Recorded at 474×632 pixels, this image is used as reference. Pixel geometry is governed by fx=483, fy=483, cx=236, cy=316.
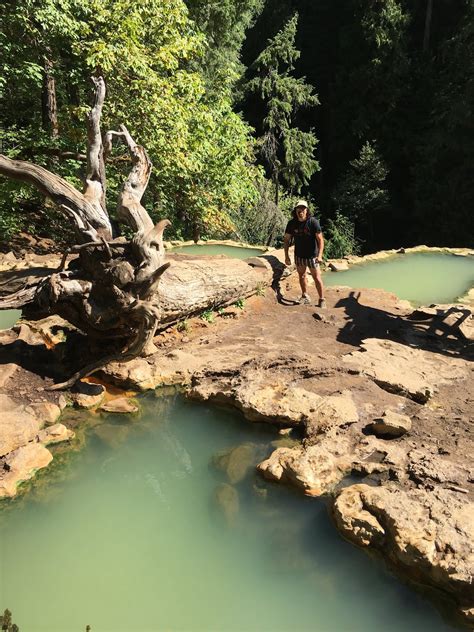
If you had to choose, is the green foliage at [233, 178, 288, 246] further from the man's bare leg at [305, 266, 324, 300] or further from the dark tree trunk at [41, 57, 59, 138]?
the man's bare leg at [305, 266, 324, 300]

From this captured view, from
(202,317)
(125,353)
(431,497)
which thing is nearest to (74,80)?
(202,317)

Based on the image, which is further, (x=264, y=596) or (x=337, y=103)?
(x=337, y=103)

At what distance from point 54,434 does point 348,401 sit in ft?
7.89

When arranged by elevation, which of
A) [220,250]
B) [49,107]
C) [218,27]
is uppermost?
[218,27]

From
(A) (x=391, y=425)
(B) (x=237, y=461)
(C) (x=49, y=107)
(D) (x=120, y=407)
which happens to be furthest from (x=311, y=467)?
(C) (x=49, y=107)

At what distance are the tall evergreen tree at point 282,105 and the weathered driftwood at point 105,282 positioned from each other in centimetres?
1311

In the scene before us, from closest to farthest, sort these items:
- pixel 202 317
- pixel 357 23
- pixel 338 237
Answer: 1. pixel 202 317
2. pixel 338 237
3. pixel 357 23

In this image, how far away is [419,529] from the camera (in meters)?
2.74

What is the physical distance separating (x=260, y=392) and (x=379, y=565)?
1.76 meters

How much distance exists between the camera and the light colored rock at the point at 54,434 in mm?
3752

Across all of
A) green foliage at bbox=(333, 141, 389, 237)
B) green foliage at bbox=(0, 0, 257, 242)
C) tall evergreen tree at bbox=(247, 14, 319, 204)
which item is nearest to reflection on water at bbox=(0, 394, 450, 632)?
green foliage at bbox=(0, 0, 257, 242)

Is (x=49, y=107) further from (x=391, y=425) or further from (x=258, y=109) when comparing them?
(x=258, y=109)

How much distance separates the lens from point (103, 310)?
4.69 m

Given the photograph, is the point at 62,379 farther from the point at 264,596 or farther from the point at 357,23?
the point at 357,23
